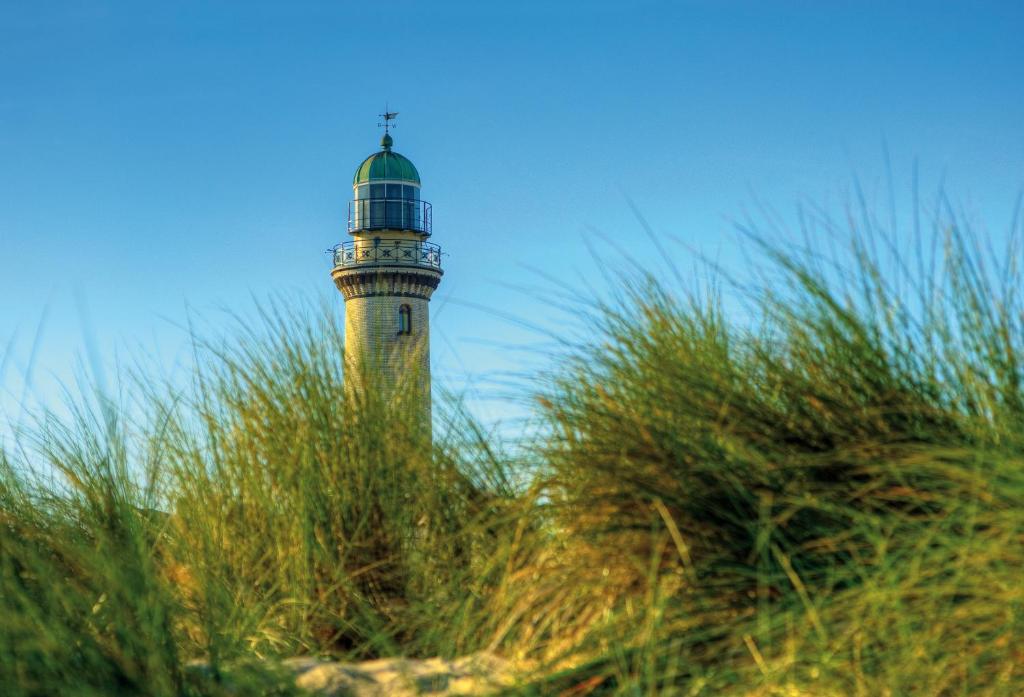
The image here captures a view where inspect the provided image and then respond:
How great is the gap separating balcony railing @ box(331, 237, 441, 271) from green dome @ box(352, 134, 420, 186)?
131cm

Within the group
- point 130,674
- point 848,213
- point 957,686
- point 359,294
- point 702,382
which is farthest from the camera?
point 359,294

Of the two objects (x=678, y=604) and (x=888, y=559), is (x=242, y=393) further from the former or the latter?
(x=888, y=559)

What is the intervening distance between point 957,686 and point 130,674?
1429 mm

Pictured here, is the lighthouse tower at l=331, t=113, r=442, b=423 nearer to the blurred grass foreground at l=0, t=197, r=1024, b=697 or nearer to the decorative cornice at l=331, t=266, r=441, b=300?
the decorative cornice at l=331, t=266, r=441, b=300

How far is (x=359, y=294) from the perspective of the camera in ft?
78.4

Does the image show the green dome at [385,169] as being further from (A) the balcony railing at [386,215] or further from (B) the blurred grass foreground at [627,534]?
(B) the blurred grass foreground at [627,534]

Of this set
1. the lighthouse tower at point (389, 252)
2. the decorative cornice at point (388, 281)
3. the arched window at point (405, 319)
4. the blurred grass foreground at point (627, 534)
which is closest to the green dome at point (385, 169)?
the lighthouse tower at point (389, 252)

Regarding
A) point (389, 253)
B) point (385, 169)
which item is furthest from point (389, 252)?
point (385, 169)

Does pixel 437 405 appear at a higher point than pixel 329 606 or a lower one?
higher

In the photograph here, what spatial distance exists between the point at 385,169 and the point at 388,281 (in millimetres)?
2432

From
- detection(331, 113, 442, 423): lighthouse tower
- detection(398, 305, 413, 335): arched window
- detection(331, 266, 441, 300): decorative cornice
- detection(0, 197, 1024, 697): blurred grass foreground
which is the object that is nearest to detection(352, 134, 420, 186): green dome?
detection(331, 113, 442, 423): lighthouse tower

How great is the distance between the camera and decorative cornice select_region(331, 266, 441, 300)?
22.8 m

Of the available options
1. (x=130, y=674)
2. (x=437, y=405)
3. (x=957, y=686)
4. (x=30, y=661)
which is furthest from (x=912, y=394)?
(x=30, y=661)

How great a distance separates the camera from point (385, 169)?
2361 cm
